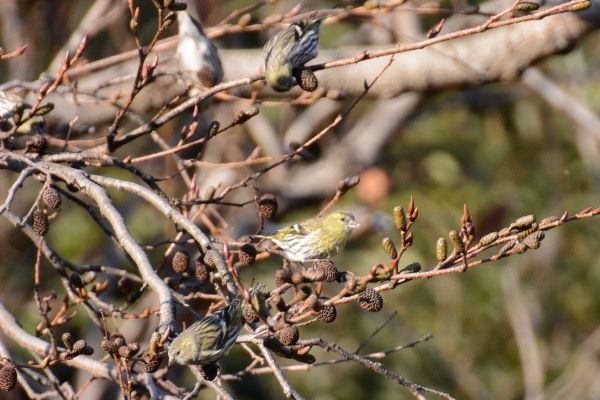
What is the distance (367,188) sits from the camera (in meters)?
8.30

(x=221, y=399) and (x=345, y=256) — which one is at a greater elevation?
Answer: (x=221, y=399)

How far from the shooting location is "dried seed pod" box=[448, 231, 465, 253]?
86.6 inches

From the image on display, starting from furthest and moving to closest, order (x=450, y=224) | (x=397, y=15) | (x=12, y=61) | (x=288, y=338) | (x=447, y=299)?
(x=447, y=299) < (x=450, y=224) < (x=12, y=61) < (x=397, y=15) < (x=288, y=338)

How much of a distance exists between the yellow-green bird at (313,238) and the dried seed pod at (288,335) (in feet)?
4.66

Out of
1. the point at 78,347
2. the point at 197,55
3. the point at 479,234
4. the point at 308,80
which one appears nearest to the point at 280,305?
the point at 78,347

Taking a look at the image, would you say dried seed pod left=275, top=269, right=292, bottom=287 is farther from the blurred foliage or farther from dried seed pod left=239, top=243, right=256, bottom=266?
the blurred foliage

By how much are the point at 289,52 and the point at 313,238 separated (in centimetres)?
95

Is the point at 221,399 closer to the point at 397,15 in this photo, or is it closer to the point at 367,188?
the point at 397,15

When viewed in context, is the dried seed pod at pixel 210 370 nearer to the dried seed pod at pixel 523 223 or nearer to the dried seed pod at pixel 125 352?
the dried seed pod at pixel 125 352

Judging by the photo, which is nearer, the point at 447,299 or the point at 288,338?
the point at 288,338

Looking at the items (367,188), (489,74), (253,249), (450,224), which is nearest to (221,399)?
(253,249)

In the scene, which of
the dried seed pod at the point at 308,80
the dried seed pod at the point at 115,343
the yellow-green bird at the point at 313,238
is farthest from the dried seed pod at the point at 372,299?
the yellow-green bird at the point at 313,238

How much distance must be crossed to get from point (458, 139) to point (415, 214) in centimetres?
801

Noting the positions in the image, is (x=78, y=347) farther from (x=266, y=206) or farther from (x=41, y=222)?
(x=266, y=206)
